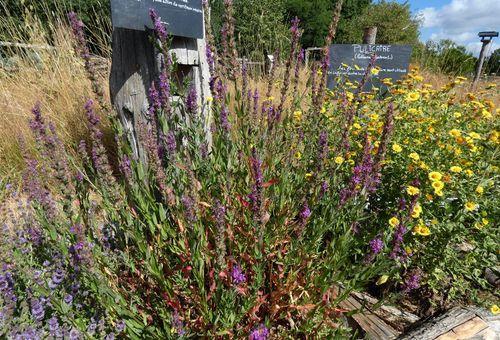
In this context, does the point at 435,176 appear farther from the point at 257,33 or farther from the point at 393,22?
the point at 393,22

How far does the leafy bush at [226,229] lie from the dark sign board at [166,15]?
0.79 ft

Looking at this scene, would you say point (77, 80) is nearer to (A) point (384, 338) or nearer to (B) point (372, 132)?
(B) point (372, 132)

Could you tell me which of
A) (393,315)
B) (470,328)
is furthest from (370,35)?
(470,328)

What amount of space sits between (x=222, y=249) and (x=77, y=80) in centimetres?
428

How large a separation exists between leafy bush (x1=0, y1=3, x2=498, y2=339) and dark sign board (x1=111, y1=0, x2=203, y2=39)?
0.24 metres

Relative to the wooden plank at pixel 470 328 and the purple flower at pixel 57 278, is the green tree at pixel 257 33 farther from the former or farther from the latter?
the wooden plank at pixel 470 328

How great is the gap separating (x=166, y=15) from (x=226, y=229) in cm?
136

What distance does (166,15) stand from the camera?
80.3 inches

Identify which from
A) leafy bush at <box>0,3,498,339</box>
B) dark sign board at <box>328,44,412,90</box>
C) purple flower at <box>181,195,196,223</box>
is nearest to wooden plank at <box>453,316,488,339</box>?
leafy bush at <box>0,3,498,339</box>

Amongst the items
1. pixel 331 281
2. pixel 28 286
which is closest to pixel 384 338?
pixel 331 281

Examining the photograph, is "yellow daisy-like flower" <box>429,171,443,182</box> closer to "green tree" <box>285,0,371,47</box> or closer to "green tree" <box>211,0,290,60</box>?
"green tree" <box>211,0,290,60</box>

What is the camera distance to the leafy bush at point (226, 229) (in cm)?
150

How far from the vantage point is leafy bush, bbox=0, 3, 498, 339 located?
1.50m

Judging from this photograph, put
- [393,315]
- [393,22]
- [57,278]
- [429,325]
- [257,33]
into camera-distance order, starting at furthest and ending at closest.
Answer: [393,22] → [257,33] → [393,315] → [429,325] → [57,278]
